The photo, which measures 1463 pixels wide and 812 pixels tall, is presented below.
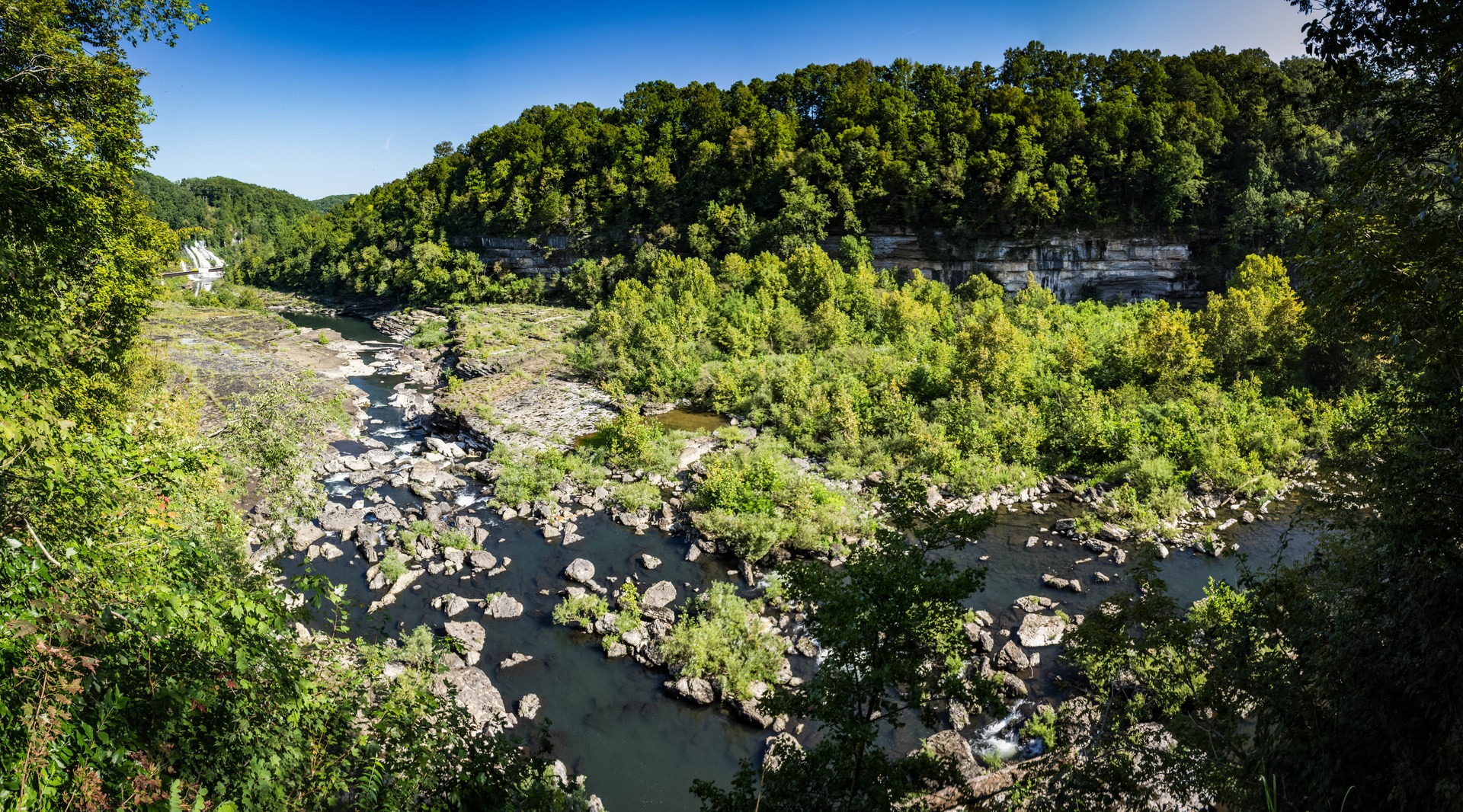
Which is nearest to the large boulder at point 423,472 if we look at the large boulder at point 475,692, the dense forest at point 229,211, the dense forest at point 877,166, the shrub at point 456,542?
the shrub at point 456,542

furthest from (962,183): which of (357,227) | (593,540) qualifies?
(357,227)

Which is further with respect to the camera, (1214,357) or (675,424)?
(675,424)

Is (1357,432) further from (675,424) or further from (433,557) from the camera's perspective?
(675,424)

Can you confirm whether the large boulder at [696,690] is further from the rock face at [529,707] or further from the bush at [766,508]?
the bush at [766,508]

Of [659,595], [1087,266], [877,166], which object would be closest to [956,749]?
[659,595]

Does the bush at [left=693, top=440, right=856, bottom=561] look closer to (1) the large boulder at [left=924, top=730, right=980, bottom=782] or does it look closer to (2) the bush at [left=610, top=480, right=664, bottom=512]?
(2) the bush at [left=610, top=480, right=664, bottom=512]
